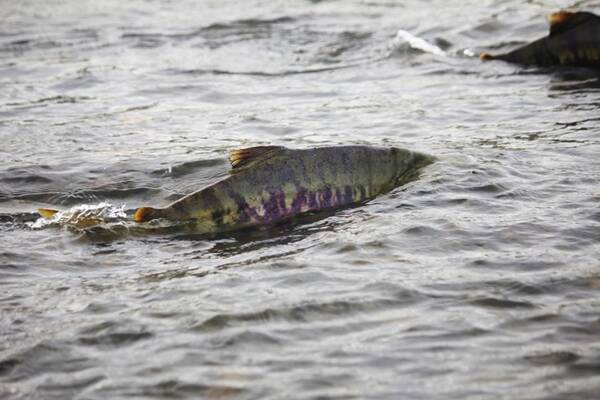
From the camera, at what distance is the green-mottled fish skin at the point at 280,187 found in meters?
5.66

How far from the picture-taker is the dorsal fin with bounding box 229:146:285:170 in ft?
18.8

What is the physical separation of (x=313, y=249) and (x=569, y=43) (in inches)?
261

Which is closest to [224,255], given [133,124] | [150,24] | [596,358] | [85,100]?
[596,358]

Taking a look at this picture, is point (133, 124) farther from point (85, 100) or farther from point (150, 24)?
point (150, 24)

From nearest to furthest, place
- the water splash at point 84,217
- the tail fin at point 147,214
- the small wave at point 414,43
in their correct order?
1. the tail fin at point 147,214
2. the water splash at point 84,217
3. the small wave at point 414,43

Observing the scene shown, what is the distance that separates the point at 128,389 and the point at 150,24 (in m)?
12.1

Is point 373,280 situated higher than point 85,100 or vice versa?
point 85,100

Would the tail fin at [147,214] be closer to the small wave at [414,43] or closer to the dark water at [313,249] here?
the dark water at [313,249]

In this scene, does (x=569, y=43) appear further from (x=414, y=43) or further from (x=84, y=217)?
(x=84, y=217)

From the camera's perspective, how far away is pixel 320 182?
19.7 ft

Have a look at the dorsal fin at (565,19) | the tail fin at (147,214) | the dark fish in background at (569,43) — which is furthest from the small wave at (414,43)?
the tail fin at (147,214)

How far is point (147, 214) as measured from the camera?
5.67 m

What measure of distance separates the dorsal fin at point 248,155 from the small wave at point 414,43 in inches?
262

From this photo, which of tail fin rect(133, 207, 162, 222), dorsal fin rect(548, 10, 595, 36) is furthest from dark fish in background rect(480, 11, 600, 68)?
tail fin rect(133, 207, 162, 222)
